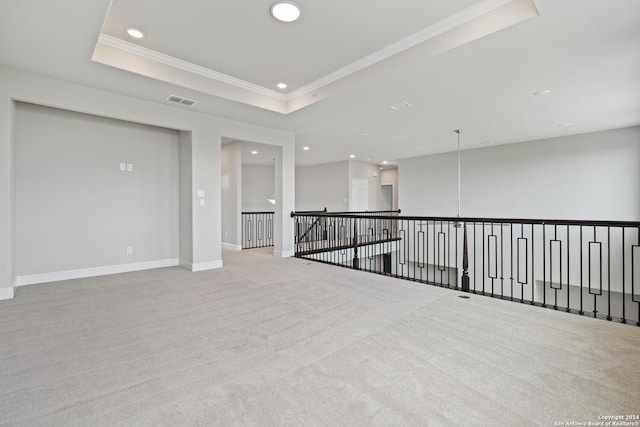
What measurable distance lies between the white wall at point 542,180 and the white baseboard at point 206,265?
691 cm

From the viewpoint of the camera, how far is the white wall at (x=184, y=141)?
11.7 ft

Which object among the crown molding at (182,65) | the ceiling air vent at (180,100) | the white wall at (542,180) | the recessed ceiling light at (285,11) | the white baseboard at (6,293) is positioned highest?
the crown molding at (182,65)

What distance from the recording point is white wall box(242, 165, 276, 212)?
1105cm

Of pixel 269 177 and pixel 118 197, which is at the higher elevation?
pixel 269 177

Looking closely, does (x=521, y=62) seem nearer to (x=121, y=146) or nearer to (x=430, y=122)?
(x=430, y=122)

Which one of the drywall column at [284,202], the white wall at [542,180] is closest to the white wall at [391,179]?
the white wall at [542,180]

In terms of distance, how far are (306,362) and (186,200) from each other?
417cm

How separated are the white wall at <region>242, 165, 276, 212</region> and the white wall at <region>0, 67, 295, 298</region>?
4832 millimetres

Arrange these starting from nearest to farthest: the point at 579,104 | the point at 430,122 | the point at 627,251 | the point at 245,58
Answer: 1. the point at 245,58
2. the point at 579,104
3. the point at 430,122
4. the point at 627,251

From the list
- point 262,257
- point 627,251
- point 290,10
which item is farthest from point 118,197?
point 627,251

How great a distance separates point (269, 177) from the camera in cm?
1159

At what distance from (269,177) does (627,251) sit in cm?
1030

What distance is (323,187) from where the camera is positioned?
38.8 ft

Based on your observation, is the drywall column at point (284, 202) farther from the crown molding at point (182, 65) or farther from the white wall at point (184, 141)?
the crown molding at point (182, 65)
